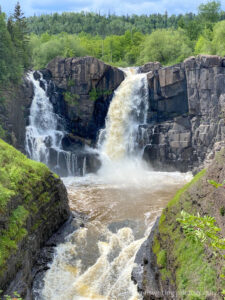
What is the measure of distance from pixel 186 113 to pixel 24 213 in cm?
2496

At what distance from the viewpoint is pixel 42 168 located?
1833 cm

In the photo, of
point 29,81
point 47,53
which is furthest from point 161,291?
point 47,53

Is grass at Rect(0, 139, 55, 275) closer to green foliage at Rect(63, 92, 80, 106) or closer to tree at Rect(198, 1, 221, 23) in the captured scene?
green foliage at Rect(63, 92, 80, 106)

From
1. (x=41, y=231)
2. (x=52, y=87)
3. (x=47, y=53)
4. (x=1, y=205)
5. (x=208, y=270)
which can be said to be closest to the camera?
(x=208, y=270)

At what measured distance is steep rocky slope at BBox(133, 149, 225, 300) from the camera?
9.16m

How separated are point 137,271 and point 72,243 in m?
4.70

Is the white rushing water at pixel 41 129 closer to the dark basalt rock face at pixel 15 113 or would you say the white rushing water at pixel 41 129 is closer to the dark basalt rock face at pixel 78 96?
the dark basalt rock face at pixel 15 113

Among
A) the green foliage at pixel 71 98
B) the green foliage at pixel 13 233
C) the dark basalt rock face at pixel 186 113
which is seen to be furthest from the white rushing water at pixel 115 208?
the green foliage at pixel 71 98

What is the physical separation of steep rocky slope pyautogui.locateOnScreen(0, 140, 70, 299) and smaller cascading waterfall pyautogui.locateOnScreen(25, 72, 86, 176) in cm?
1247

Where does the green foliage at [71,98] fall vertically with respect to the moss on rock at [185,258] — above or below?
above

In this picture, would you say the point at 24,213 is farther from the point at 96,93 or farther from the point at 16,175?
the point at 96,93

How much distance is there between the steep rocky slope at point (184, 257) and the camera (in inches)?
360

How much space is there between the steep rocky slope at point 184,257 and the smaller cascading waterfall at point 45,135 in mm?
18254

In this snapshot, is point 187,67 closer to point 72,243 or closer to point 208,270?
point 72,243
